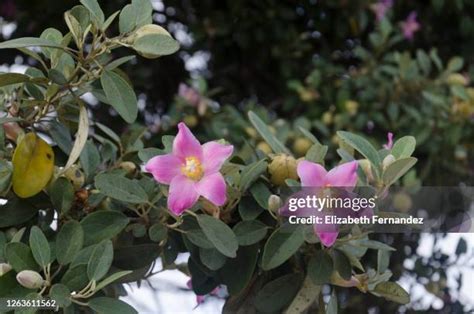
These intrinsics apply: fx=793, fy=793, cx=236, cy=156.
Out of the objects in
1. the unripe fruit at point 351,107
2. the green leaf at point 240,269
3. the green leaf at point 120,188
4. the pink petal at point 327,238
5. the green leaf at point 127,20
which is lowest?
the unripe fruit at point 351,107

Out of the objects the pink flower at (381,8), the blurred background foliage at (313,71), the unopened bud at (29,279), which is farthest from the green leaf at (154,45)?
the pink flower at (381,8)

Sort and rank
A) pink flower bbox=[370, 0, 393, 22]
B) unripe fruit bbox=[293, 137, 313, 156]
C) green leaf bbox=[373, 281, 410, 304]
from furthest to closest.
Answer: pink flower bbox=[370, 0, 393, 22] < unripe fruit bbox=[293, 137, 313, 156] < green leaf bbox=[373, 281, 410, 304]

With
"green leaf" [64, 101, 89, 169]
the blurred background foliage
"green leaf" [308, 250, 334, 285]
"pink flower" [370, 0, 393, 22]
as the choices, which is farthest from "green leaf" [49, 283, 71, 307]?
"pink flower" [370, 0, 393, 22]

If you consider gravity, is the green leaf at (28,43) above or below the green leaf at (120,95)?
above

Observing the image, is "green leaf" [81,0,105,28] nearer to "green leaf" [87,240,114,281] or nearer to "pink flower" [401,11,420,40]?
"green leaf" [87,240,114,281]

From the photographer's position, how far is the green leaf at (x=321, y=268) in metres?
0.73

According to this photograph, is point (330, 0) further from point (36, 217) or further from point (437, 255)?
point (36, 217)

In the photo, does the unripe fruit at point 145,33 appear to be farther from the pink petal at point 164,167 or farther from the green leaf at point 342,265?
the green leaf at point 342,265

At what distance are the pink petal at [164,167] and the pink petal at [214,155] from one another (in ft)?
0.08

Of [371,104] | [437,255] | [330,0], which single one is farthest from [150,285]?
[330,0]

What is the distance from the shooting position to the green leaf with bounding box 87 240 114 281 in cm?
68

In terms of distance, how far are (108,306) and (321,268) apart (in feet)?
0.65

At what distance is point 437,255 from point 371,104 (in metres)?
0.95

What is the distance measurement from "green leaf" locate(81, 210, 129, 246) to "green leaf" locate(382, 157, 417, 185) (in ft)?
0.82
